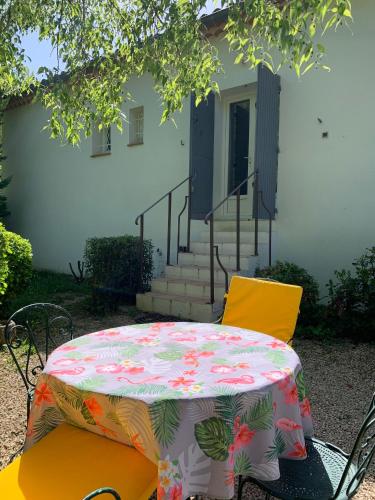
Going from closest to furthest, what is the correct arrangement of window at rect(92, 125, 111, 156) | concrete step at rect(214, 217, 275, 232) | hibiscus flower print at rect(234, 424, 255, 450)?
hibiscus flower print at rect(234, 424, 255, 450)
concrete step at rect(214, 217, 275, 232)
window at rect(92, 125, 111, 156)

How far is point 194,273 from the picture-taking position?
20.2ft

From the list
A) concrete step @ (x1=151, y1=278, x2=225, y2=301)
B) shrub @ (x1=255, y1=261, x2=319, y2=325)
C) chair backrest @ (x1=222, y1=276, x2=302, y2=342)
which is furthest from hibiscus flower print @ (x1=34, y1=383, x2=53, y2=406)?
concrete step @ (x1=151, y1=278, x2=225, y2=301)

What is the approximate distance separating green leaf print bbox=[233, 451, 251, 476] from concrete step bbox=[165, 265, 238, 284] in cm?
416

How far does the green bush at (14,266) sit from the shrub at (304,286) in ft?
10.2

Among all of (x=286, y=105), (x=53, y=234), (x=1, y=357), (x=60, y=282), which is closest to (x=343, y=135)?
(x=286, y=105)

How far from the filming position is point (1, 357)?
4.23 metres

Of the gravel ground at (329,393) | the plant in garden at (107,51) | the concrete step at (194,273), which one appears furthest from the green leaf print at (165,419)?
the concrete step at (194,273)

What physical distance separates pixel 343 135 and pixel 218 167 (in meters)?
2.33

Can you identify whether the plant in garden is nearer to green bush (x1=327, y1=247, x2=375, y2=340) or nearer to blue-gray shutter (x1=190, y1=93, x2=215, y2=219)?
green bush (x1=327, y1=247, x2=375, y2=340)

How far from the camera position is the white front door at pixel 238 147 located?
23.0ft

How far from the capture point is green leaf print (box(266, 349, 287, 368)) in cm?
180

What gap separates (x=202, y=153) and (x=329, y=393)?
458 cm

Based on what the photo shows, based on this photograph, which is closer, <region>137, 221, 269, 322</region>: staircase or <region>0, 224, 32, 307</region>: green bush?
<region>0, 224, 32, 307</region>: green bush

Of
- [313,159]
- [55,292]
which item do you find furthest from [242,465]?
[55,292]
